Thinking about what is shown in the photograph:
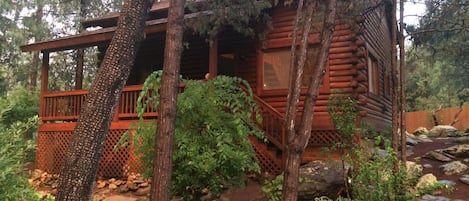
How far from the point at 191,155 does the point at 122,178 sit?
16.8 feet

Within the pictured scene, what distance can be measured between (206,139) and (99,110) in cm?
149

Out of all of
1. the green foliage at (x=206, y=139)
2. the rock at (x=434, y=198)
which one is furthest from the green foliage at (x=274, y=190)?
the rock at (x=434, y=198)

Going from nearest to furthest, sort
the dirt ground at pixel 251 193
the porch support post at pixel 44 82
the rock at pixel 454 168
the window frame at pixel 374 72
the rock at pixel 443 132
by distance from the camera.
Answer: the dirt ground at pixel 251 193 < the rock at pixel 454 168 < the porch support post at pixel 44 82 < the window frame at pixel 374 72 < the rock at pixel 443 132

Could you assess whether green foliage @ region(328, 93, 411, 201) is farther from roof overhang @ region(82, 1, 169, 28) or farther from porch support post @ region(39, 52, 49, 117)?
porch support post @ region(39, 52, 49, 117)

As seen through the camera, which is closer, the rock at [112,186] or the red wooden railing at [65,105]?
the rock at [112,186]

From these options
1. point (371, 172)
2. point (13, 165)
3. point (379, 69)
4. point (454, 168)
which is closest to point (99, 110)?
point (13, 165)

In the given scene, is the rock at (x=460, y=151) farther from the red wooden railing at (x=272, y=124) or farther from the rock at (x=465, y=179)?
the red wooden railing at (x=272, y=124)

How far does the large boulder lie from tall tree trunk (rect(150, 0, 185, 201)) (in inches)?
108

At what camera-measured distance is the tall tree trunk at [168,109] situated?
4668mm

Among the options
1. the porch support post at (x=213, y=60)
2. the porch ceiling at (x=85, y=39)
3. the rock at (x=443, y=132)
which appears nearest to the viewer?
the porch support post at (x=213, y=60)

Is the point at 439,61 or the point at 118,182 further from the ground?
the point at 439,61

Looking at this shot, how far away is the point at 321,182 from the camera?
6902mm

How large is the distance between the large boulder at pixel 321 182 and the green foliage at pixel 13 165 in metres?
4.20

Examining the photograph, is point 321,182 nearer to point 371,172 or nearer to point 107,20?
point 371,172
